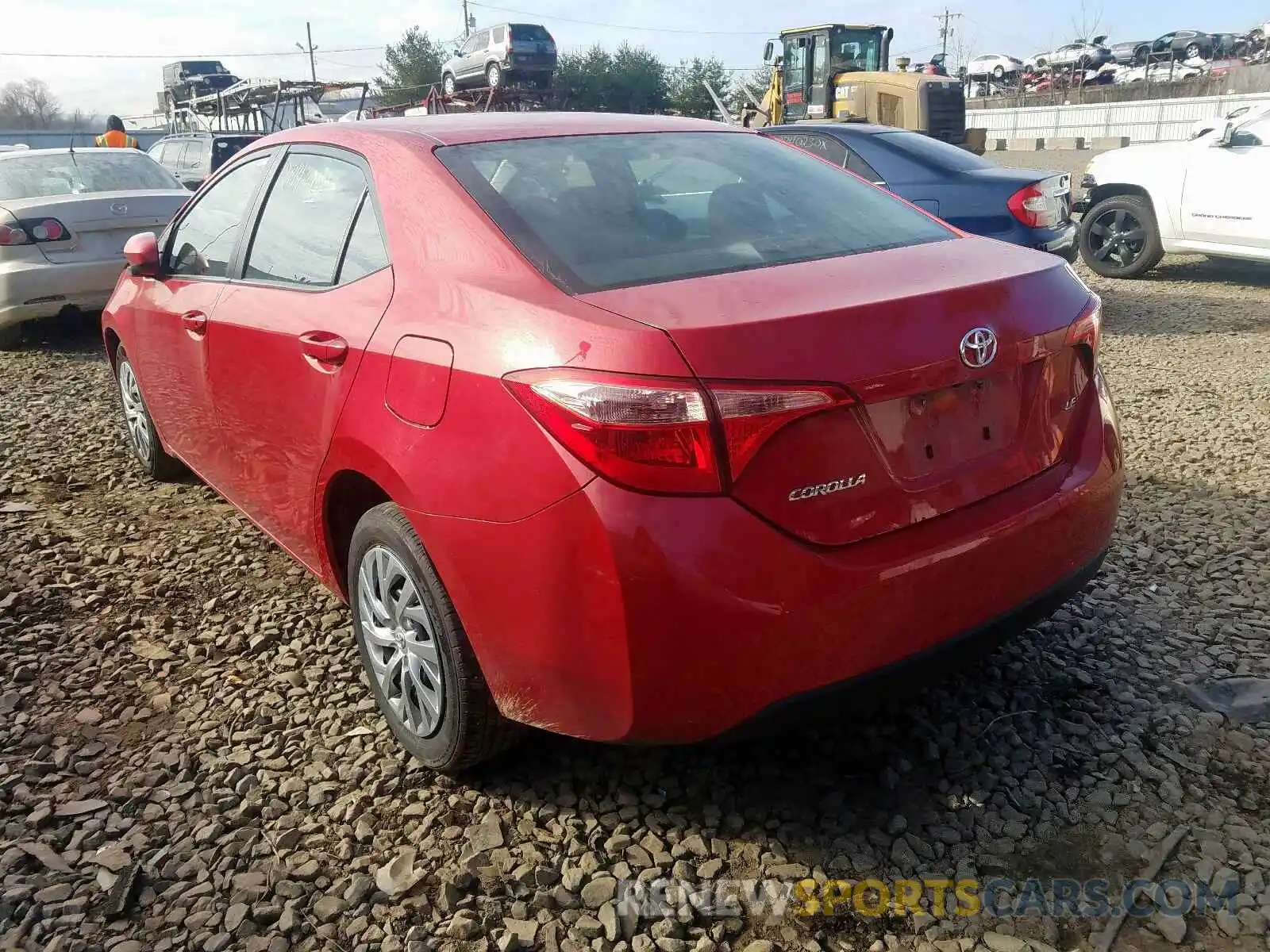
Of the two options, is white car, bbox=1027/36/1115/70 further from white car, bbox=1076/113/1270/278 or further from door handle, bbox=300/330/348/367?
door handle, bbox=300/330/348/367

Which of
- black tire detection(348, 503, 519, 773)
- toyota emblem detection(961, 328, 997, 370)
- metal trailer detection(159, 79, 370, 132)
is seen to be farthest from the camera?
metal trailer detection(159, 79, 370, 132)

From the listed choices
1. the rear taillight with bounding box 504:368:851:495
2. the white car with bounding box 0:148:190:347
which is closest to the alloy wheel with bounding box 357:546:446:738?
the rear taillight with bounding box 504:368:851:495

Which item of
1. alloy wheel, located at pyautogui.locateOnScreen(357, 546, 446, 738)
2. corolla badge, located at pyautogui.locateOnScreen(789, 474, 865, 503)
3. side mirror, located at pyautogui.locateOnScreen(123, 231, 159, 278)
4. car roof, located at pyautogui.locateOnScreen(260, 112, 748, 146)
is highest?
car roof, located at pyautogui.locateOnScreen(260, 112, 748, 146)

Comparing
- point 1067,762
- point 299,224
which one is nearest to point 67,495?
point 299,224

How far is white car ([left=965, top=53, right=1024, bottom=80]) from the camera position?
45.6 meters

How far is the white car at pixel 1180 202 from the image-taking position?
28.5 feet

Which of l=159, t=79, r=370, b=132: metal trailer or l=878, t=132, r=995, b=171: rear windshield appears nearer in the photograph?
l=878, t=132, r=995, b=171: rear windshield

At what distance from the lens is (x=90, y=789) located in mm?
2607

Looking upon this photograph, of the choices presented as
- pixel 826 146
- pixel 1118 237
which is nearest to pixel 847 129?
pixel 826 146

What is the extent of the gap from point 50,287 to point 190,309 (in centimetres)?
480

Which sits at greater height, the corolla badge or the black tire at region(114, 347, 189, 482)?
the corolla badge

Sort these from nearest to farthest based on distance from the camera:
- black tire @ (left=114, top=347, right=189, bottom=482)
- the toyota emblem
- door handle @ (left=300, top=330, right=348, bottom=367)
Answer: the toyota emblem, door handle @ (left=300, top=330, right=348, bottom=367), black tire @ (left=114, top=347, right=189, bottom=482)

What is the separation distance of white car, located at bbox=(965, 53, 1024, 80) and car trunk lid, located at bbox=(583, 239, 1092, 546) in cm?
4952

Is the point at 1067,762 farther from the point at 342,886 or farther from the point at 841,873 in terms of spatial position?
the point at 342,886
